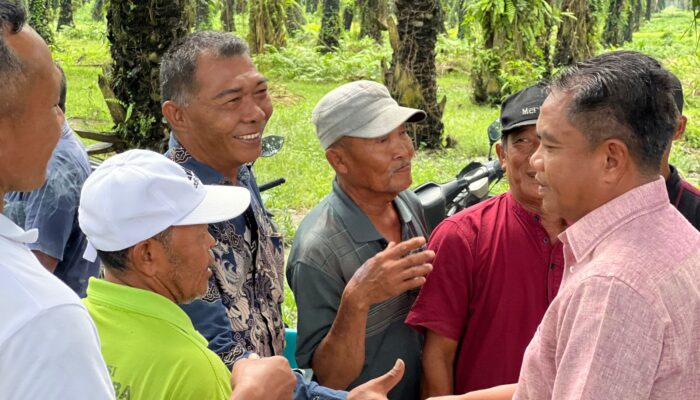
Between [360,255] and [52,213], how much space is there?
118 centimetres

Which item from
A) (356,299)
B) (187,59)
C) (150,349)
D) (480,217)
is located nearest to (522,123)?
(480,217)

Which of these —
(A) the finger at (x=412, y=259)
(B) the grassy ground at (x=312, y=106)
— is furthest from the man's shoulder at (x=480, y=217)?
(B) the grassy ground at (x=312, y=106)

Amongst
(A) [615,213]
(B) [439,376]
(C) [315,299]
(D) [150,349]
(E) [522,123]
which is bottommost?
(B) [439,376]

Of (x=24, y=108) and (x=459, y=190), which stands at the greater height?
(x=24, y=108)

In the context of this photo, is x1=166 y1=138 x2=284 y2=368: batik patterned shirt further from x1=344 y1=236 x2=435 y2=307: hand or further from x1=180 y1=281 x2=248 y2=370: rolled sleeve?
x1=344 y1=236 x2=435 y2=307: hand

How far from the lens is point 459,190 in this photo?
13.2 ft

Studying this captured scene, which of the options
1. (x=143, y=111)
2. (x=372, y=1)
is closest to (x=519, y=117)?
(x=143, y=111)

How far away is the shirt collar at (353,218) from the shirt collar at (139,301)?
1.07m

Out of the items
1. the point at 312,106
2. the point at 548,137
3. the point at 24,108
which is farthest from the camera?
the point at 312,106

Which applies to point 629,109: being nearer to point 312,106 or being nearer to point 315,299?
point 315,299

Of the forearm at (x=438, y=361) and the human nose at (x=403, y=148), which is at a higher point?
the human nose at (x=403, y=148)

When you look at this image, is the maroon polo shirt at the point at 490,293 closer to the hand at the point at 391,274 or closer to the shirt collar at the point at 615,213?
the hand at the point at 391,274

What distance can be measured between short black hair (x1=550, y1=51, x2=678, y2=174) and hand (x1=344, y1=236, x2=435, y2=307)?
0.99m

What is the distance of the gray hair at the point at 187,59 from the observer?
3141mm
